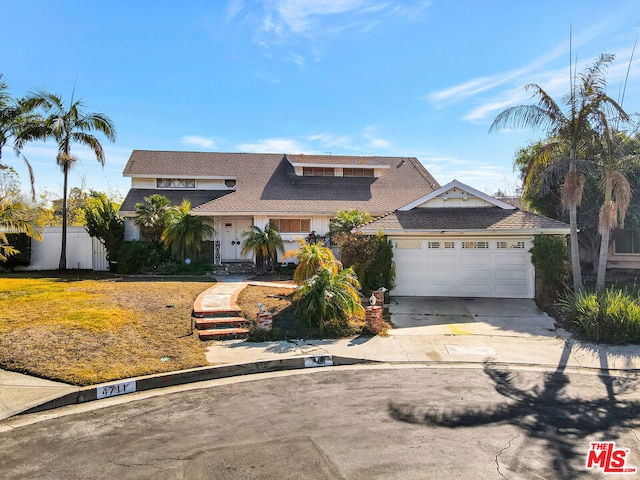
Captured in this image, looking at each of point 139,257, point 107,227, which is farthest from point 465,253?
point 107,227

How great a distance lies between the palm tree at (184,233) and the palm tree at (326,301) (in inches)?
365

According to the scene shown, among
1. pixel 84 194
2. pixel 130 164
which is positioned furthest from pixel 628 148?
pixel 84 194

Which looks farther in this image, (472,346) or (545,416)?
(472,346)

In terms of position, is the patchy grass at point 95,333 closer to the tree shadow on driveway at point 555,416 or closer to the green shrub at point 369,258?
the tree shadow on driveway at point 555,416

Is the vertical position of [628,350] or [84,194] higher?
[84,194]

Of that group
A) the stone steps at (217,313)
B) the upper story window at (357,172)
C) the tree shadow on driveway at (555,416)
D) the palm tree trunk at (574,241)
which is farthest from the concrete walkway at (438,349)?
the upper story window at (357,172)

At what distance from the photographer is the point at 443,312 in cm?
1248

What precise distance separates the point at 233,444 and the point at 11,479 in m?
2.16

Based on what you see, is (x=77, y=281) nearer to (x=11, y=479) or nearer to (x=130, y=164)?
(x=130, y=164)

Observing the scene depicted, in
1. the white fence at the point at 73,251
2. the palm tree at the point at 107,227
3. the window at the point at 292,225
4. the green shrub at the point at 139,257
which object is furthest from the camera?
the window at the point at 292,225

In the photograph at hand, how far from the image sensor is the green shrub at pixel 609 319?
382 inches

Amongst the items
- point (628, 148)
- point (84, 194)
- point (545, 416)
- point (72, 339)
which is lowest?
point (545, 416)

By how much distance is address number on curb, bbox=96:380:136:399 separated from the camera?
6594 millimetres

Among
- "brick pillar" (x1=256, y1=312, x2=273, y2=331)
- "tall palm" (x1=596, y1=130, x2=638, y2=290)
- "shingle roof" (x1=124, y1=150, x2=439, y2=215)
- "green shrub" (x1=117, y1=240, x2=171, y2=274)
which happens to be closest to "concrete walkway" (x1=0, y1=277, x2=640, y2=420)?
"brick pillar" (x1=256, y1=312, x2=273, y2=331)
